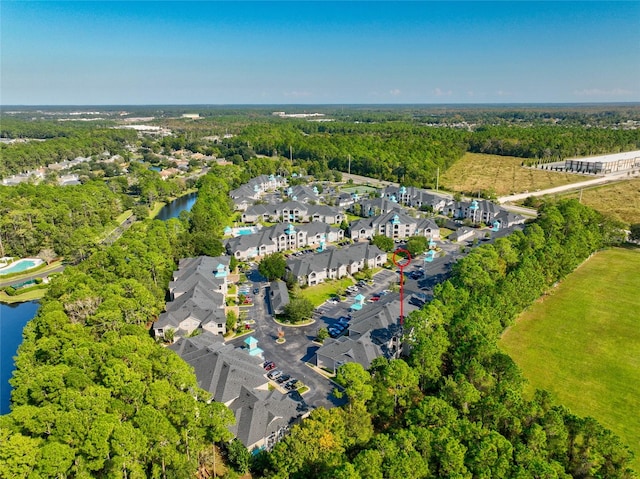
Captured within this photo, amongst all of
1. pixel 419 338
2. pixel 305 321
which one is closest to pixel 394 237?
pixel 305 321

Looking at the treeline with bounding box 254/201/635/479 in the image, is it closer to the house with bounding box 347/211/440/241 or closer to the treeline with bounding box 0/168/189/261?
the house with bounding box 347/211/440/241

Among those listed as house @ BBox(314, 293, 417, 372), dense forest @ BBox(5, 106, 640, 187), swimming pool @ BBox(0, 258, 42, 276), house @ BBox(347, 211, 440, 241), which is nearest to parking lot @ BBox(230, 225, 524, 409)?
house @ BBox(314, 293, 417, 372)

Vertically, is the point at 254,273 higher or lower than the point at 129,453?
lower

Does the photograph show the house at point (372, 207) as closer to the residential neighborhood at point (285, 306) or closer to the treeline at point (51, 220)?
the residential neighborhood at point (285, 306)

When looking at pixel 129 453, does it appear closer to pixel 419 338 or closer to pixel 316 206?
pixel 419 338

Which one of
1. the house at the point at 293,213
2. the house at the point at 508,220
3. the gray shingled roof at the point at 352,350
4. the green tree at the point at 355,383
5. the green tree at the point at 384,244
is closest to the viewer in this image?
the green tree at the point at 355,383

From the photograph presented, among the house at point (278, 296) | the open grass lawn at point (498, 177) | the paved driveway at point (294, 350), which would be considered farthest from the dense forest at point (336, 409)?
the open grass lawn at point (498, 177)
